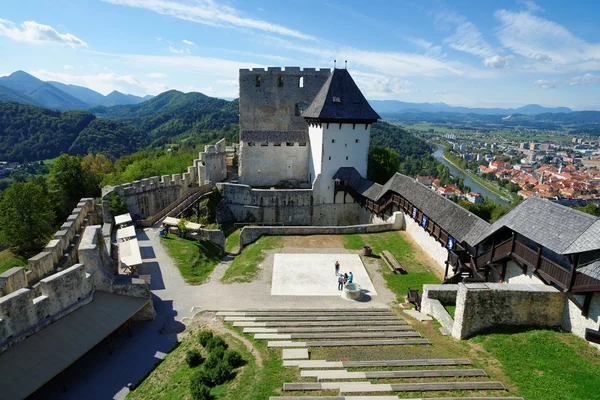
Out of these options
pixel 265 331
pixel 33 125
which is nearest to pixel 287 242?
pixel 265 331

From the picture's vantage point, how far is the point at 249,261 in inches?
824

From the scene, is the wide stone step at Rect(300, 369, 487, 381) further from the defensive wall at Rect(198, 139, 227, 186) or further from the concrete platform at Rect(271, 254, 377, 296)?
the defensive wall at Rect(198, 139, 227, 186)

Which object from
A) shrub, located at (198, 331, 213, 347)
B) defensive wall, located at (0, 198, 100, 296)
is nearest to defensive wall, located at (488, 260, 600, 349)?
shrub, located at (198, 331, 213, 347)

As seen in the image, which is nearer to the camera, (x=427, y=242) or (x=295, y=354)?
(x=295, y=354)

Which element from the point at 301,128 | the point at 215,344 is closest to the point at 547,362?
the point at 215,344

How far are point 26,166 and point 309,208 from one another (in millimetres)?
95623

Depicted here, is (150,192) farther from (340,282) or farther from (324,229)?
(340,282)

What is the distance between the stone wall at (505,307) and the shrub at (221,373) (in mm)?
7441

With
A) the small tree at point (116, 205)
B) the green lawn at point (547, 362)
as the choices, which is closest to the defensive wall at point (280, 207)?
the small tree at point (116, 205)

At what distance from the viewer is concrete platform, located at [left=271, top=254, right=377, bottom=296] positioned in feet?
57.5

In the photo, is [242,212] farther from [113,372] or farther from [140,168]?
[113,372]

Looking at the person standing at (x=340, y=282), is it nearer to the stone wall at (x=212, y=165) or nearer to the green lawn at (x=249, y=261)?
the green lawn at (x=249, y=261)

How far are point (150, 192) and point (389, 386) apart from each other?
23.5 metres

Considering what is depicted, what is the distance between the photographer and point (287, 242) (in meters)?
23.5
